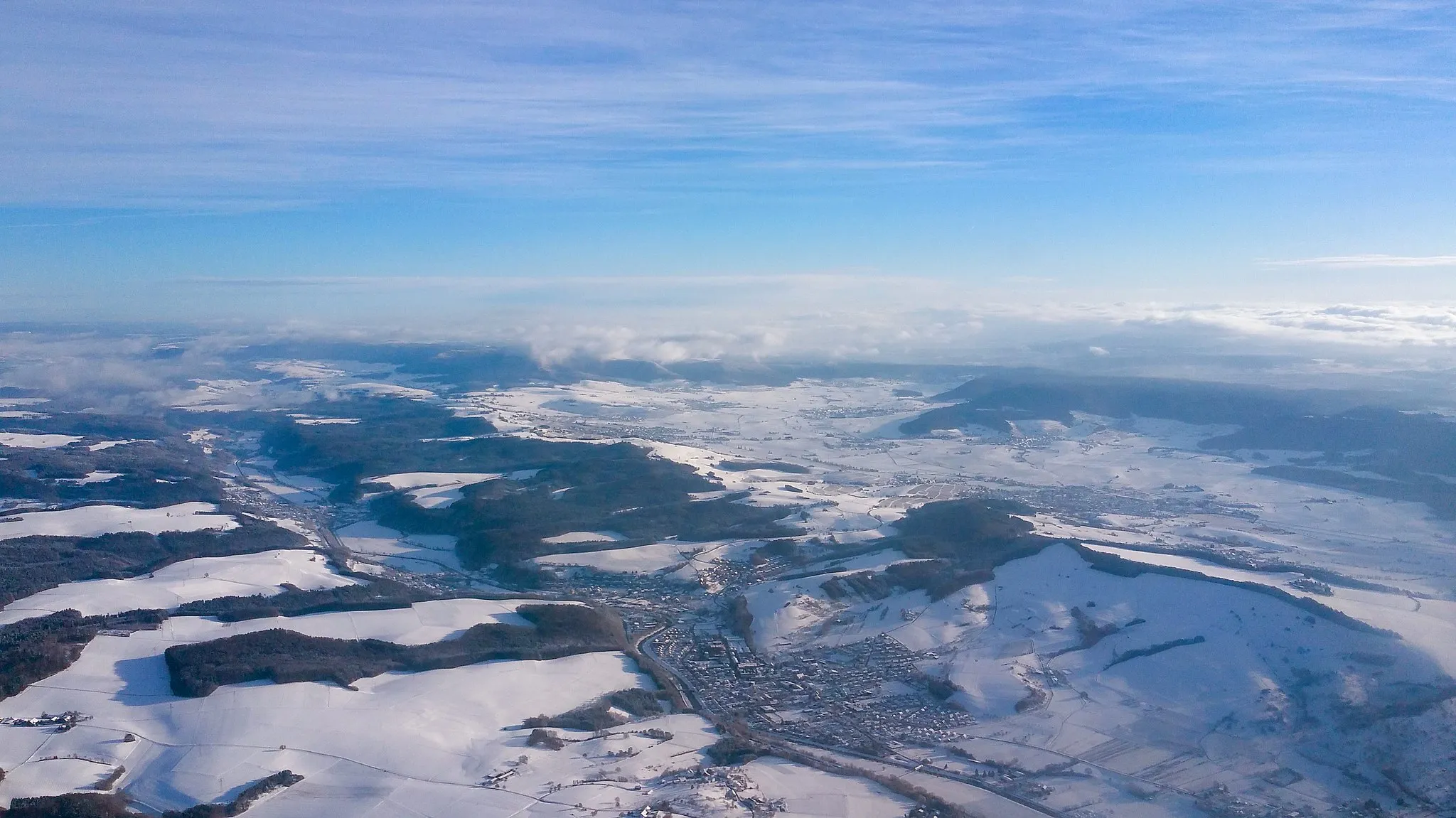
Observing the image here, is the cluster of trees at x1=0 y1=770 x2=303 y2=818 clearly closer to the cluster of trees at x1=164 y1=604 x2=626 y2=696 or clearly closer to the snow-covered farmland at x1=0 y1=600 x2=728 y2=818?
the snow-covered farmland at x1=0 y1=600 x2=728 y2=818

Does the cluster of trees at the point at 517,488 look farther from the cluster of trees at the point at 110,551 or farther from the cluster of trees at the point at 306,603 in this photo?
the cluster of trees at the point at 110,551

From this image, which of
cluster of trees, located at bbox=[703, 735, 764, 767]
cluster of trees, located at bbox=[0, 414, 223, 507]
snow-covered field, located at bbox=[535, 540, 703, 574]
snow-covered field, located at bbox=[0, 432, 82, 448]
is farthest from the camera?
snow-covered field, located at bbox=[0, 432, 82, 448]

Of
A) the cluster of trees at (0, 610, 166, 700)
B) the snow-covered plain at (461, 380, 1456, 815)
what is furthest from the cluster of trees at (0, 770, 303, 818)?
the snow-covered plain at (461, 380, 1456, 815)

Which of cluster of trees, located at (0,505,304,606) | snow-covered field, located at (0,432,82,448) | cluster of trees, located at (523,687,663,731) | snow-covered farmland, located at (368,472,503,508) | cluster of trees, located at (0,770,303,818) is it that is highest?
snow-covered field, located at (0,432,82,448)

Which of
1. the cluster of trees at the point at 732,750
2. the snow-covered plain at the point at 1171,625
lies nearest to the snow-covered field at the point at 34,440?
the snow-covered plain at the point at 1171,625

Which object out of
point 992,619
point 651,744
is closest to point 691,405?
point 992,619

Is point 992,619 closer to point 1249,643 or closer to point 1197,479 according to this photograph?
point 1249,643
